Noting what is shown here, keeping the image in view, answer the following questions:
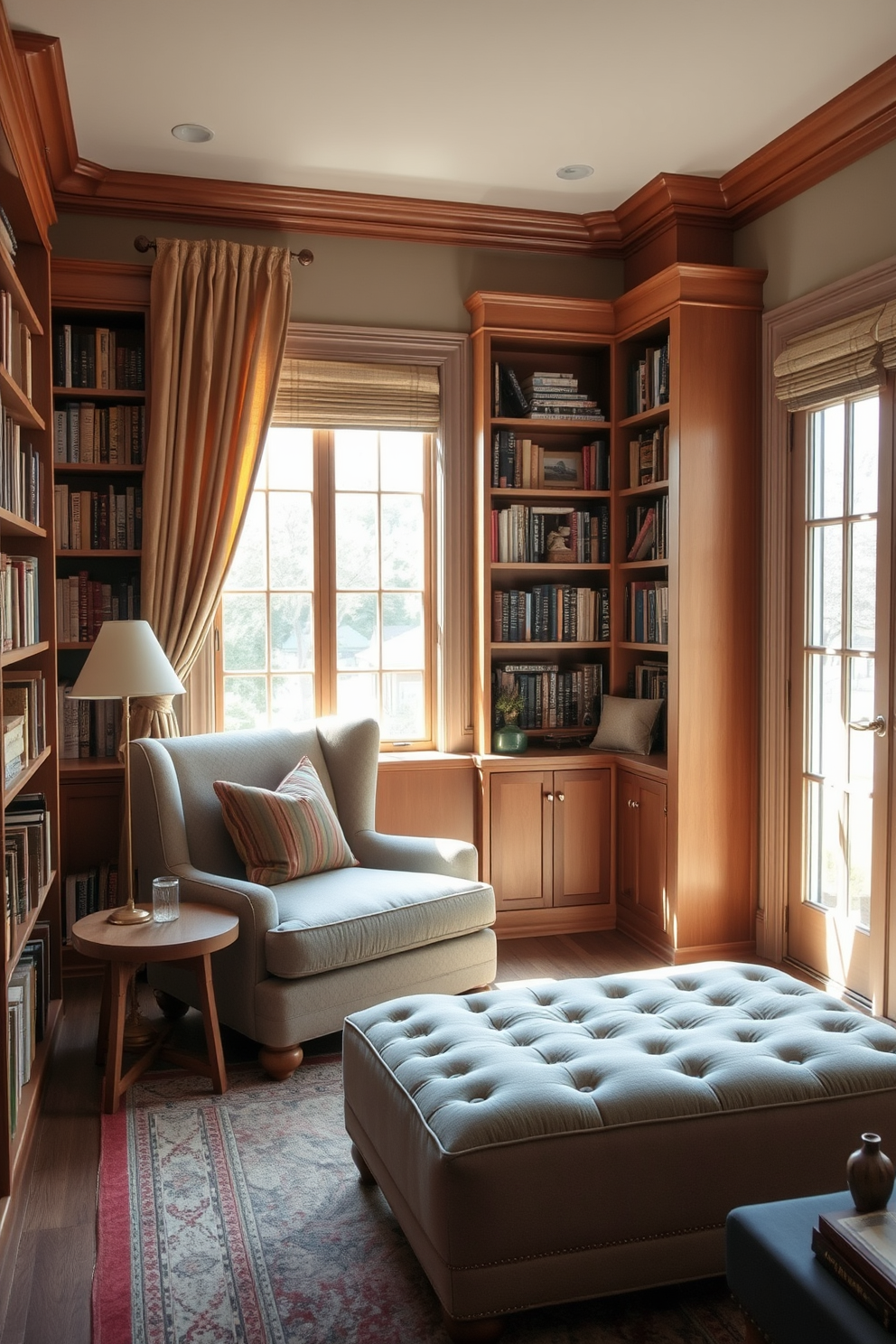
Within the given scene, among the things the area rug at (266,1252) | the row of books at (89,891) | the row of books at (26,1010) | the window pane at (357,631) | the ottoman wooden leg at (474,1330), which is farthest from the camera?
the window pane at (357,631)

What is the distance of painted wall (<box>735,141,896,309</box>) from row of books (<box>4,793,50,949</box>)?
317 centimetres

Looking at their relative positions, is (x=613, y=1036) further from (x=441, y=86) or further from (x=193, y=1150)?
(x=441, y=86)

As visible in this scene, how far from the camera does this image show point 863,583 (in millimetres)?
3793

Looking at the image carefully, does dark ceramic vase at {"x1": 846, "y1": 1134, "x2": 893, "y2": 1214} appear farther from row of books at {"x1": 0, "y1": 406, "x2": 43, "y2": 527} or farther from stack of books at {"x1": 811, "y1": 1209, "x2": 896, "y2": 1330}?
row of books at {"x1": 0, "y1": 406, "x2": 43, "y2": 527}

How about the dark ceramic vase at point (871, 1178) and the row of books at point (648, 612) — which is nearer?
the dark ceramic vase at point (871, 1178)

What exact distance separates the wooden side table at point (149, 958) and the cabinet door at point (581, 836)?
69.6 inches

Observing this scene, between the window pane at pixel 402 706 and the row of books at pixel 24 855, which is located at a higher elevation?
the window pane at pixel 402 706

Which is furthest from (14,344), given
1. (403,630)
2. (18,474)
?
(403,630)

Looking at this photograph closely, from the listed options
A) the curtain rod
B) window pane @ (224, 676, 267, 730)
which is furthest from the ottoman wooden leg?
the curtain rod

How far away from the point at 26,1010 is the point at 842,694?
281cm

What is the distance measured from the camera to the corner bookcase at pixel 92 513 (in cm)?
424

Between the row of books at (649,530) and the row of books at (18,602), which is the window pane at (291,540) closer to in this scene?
the row of books at (18,602)

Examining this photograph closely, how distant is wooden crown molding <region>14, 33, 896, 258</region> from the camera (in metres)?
3.63

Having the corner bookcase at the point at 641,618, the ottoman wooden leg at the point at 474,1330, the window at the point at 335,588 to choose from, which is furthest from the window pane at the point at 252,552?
the ottoman wooden leg at the point at 474,1330
